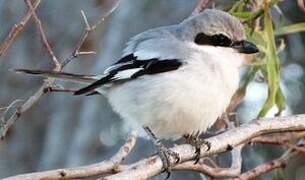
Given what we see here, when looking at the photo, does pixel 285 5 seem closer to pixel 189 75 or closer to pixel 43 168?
pixel 43 168

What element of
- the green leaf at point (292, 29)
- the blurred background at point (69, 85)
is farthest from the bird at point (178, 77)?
the blurred background at point (69, 85)

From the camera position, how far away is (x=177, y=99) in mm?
2209

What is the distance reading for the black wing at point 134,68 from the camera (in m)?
2.27

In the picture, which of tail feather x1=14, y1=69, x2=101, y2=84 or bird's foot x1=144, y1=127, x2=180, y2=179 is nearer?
bird's foot x1=144, y1=127, x2=180, y2=179

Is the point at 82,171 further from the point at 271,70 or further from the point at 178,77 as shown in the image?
the point at 271,70

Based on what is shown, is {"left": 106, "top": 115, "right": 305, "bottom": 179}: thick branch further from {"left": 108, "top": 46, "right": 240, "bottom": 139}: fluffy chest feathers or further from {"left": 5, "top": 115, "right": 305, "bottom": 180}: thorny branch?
{"left": 108, "top": 46, "right": 240, "bottom": 139}: fluffy chest feathers

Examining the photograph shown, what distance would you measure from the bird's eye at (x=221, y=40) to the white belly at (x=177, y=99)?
3.5 inches

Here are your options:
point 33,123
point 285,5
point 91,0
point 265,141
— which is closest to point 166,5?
point 91,0

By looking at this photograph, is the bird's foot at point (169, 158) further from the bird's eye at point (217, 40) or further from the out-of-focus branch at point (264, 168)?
the bird's eye at point (217, 40)

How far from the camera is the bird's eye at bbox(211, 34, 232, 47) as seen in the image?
2.36 m

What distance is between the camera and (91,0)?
412 centimetres

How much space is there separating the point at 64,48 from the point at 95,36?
171 millimetres

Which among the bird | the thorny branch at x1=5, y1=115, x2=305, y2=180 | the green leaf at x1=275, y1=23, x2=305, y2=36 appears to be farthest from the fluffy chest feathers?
the green leaf at x1=275, y1=23, x2=305, y2=36

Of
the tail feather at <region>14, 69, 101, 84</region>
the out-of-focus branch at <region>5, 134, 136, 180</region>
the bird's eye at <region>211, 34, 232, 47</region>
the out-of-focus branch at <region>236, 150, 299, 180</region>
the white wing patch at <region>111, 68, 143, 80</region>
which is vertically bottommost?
the out-of-focus branch at <region>236, 150, 299, 180</region>
